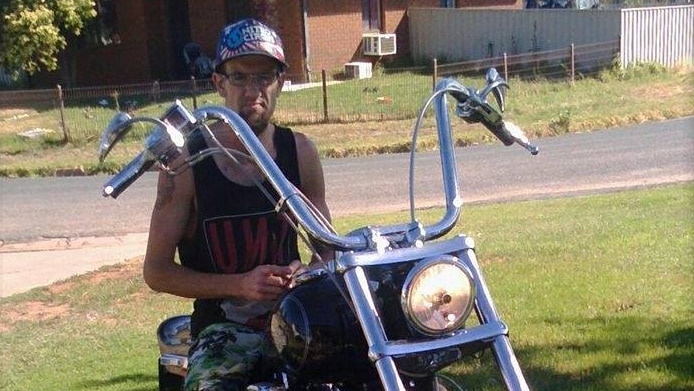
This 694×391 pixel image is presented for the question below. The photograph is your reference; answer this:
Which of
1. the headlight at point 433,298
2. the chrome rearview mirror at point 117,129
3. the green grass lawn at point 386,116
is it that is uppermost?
the chrome rearview mirror at point 117,129

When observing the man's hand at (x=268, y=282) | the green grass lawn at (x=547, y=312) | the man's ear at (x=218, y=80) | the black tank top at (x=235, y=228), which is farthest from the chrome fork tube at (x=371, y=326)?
the green grass lawn at (x=547, y=312)

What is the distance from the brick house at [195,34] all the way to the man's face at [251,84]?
23952 mm

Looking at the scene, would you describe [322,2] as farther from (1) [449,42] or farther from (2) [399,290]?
(2) [399,290]

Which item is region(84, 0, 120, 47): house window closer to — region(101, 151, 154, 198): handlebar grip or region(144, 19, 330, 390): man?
region(144, 19, 330, 390): man

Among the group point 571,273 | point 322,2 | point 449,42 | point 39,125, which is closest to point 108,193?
point 571,273

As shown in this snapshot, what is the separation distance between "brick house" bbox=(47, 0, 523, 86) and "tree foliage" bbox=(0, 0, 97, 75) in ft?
12.5

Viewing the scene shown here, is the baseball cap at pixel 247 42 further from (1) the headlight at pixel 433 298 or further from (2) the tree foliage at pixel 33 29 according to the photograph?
(2) the tree foliage at pixel 33 29

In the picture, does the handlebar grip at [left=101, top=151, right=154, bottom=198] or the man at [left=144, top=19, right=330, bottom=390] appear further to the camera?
the man at [left=144, top=19, right=330, bottom=390]

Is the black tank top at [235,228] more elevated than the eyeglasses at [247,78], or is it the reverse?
the eyeglasses at [247,78]

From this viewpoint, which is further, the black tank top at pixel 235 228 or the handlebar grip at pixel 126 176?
the black tank top at pixel 235 228

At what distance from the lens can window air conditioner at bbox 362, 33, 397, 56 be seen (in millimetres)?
28578

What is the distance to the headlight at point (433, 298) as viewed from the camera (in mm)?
2262

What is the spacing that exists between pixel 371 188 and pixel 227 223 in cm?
1131

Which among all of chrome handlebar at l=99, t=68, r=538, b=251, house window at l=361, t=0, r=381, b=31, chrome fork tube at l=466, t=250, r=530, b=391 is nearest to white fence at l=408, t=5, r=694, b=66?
house window at l=361, t=0, r=381, b=31
